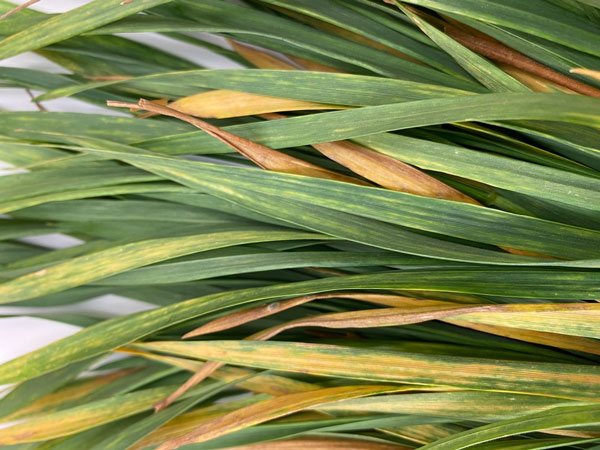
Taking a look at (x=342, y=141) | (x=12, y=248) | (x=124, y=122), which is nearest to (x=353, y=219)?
(x=342, y=141)

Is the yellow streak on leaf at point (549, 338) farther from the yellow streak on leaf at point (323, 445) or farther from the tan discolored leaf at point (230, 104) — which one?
the tan discolored leaf at point (230, 104)

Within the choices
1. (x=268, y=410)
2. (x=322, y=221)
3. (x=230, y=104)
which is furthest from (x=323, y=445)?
(x=230, y=104)

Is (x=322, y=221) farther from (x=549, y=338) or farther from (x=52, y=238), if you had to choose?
(x=52, y=238)

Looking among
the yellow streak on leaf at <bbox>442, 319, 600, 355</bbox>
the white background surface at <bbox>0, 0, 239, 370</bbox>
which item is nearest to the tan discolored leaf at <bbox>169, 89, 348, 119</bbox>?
the white background surface at <bbox>0, 0, 239, 370</bbox>

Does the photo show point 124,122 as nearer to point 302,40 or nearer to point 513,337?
point 302,40

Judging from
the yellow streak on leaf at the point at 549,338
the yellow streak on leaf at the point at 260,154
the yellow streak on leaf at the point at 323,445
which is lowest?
the yellow streak on leaf at the point at 323,445

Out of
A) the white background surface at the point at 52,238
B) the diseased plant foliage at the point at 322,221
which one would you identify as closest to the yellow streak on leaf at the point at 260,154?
the diseased plant foliage at the point at 322,221
